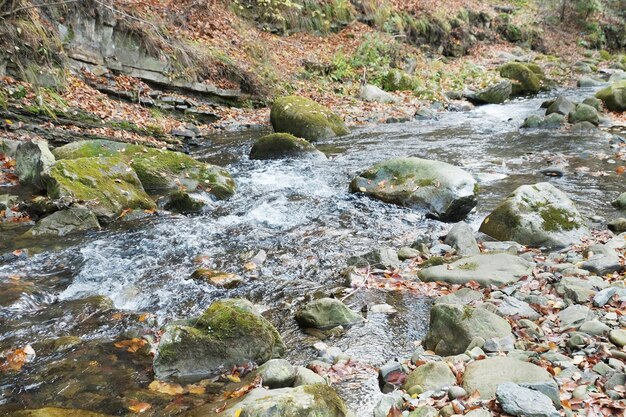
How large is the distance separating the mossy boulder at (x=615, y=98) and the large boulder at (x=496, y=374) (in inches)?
565

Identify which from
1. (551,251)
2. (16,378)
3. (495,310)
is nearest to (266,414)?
(16,378)

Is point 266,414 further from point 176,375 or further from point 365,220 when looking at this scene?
point 365,220

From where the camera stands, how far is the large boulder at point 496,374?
3.46m

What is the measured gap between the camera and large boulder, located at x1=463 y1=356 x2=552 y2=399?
136 inches

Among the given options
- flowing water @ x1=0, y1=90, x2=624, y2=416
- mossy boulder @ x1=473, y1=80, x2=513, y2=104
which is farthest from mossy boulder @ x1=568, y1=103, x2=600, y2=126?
mossy boulder @ x1=473, y1=80, x2=513, y2=104

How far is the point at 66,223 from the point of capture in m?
7.09

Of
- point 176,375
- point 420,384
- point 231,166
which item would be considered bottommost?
point 231,166

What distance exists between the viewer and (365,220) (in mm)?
7910

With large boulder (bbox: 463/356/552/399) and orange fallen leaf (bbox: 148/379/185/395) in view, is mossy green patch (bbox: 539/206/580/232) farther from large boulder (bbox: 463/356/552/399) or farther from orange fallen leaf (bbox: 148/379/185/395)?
orange fallen leaf (bbox: 148/379/185/395)

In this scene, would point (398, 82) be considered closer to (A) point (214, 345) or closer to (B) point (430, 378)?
(A) point (214, 345)

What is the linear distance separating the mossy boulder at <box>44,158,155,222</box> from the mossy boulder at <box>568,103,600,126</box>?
11359mm

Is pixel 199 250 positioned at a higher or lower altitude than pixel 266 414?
lower

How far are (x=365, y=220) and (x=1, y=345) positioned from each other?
4.98 m

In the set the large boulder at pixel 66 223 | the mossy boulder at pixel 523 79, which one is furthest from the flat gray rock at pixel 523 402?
the mossy boulder at pixel 523 79
